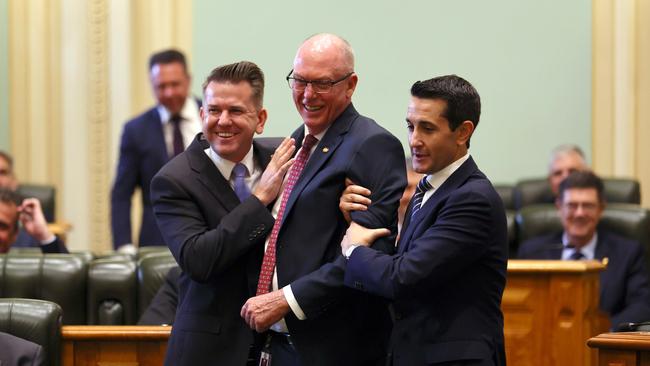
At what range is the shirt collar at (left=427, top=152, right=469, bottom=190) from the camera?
9.97ft

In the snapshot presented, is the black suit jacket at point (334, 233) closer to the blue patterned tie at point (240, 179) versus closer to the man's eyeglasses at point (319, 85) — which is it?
the man's eyeglasses at point (319, 85)

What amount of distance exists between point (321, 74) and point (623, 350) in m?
1.23

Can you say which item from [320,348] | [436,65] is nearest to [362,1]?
[436,65]

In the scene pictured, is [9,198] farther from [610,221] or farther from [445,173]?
[445,173]

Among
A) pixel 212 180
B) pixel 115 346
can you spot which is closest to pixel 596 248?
pixel 115 346

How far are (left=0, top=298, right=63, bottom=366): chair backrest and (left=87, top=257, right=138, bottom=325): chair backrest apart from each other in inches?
32.5

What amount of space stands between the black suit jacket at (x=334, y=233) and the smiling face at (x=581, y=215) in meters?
2.82

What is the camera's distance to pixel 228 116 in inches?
122

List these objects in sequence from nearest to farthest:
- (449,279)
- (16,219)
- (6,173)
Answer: (449,279) → (16,219) → (6,173)

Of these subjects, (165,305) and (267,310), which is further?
(165,305)

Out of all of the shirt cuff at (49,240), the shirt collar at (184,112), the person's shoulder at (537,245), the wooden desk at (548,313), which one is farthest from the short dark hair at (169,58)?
the wooden desk at (548,313)

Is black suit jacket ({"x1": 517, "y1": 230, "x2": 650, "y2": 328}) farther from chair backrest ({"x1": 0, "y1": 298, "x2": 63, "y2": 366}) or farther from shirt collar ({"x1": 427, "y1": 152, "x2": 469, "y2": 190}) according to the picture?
chair backrest ({"x1": 0, "y1": 298, "x2": 63, "y2": 366})

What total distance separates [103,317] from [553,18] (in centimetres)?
417

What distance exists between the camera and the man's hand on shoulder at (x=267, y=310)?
2.96 metres
